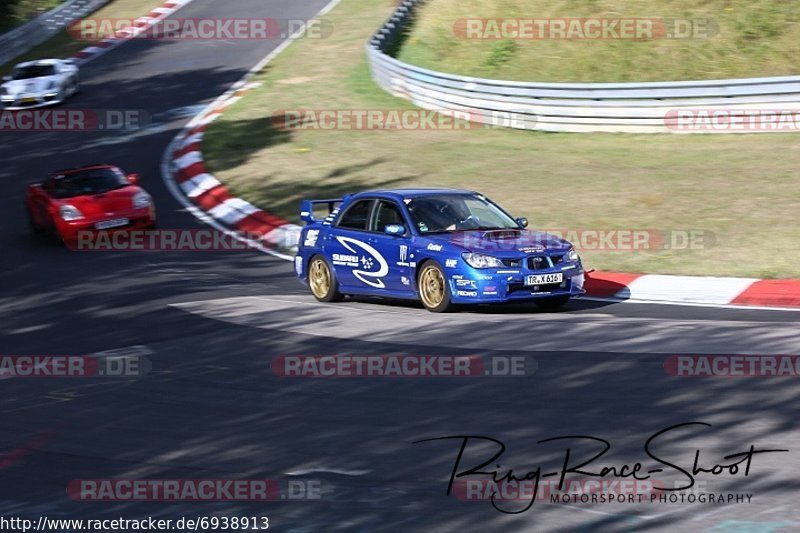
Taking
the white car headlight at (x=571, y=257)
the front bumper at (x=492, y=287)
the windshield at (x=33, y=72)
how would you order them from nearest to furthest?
the front bumper at (x=492, y=287) < the white car headlight at (x=571, y=257) < the windshield at (x=33, y=72)

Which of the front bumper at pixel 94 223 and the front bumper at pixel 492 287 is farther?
the front bumper at pixel 94 223

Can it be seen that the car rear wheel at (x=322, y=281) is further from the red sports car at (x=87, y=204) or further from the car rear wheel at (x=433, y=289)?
the red sports car at (x=87, y=204)

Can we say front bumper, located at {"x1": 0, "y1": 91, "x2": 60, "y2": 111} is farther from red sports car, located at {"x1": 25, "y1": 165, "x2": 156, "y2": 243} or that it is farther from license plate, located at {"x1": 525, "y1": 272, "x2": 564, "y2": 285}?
license plate, located at {"x1": 525, "y1": 272, "x2": 564, "y2": 285}

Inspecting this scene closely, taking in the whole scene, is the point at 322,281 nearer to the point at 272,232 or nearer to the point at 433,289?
the point at 433,289

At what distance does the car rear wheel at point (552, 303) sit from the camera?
13458 mm

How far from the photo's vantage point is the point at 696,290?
46.8ft

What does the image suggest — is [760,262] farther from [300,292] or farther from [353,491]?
[353,491]

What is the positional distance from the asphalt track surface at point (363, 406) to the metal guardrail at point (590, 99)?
30.8 ft

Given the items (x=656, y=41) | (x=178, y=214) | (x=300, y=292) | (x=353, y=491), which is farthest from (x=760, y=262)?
(x=656, y=41)

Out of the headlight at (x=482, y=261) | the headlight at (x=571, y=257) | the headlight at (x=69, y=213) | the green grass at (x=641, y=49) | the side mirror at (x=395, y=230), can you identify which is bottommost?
the headlight at (x=69, y=213)

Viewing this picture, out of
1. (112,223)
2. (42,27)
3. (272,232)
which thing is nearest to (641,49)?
(272,232)

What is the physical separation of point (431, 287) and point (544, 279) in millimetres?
1262

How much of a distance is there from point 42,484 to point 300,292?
8117mm

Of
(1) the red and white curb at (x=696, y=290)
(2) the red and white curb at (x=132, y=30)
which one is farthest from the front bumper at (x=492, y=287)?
(2) the red and white curb at (x=132, y=30)
